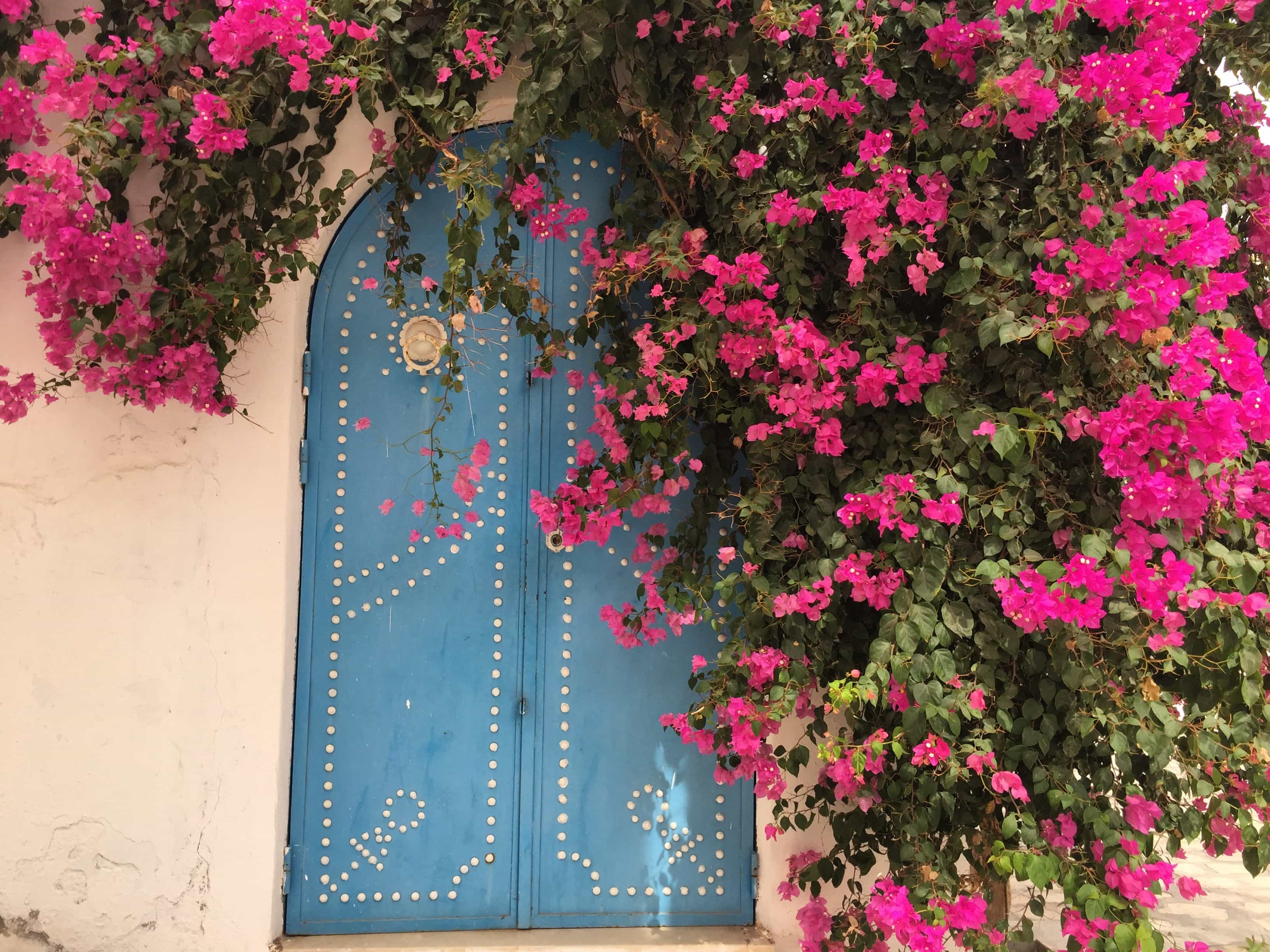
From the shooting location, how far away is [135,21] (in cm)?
249

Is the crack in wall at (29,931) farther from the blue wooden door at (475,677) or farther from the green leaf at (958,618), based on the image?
the green leaf at (958,618)

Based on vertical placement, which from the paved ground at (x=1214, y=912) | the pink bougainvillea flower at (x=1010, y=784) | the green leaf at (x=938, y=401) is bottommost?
the paved ground at (x=1214, y=912)

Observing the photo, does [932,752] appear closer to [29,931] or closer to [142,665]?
[142,665]

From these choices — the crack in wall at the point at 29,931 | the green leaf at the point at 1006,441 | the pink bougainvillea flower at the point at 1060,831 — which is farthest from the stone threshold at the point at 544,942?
the green leaf at the point at 1006,441

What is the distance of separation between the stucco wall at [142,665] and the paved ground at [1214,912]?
280cm

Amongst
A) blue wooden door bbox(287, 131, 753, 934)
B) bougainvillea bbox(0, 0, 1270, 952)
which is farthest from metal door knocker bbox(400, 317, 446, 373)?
bougainvillea bbox(0, 0, 1270, 952)

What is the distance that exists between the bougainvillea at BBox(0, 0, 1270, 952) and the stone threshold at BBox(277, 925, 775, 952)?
0.96ft

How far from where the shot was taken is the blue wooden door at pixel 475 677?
2.74 m

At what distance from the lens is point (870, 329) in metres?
2.34

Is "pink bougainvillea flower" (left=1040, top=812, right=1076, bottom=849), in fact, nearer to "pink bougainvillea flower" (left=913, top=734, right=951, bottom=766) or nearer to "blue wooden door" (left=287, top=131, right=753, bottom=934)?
"pink bougainvillea flower" (left=913, top=734, right=951, bottom=766)

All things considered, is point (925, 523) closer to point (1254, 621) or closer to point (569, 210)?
point (1254, 621)

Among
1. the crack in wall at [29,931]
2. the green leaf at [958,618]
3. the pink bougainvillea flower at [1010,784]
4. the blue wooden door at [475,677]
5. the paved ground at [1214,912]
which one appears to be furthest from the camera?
the paved ground at [1214,912]

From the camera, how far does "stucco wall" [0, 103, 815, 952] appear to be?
257cm

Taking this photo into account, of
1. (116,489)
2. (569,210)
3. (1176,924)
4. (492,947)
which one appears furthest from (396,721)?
(1176,924)
